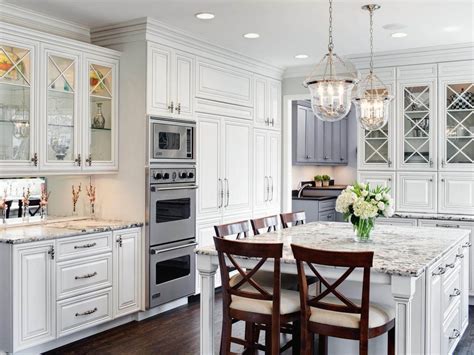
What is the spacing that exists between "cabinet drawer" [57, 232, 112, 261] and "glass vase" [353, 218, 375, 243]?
2.04m

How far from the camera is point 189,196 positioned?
198 inches

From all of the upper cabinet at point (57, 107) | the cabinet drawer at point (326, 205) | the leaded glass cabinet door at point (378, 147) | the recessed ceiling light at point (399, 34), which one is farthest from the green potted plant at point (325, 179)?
the upper cabinet at point (57, 107)

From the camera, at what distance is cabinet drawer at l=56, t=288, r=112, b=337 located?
3.88 metres

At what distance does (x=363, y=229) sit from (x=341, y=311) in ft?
2.91

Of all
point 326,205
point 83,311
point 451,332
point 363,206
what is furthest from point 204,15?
point 326,205

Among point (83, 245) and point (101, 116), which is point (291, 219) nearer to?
point (83, 245)

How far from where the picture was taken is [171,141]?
4.81m

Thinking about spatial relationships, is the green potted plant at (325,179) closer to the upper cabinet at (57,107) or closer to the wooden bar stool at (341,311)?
the upper cabinet at (57,107)

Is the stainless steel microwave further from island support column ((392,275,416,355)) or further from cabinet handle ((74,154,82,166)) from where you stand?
island support column ((392,275,416,355))

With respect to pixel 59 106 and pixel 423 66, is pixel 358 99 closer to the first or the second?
pixel 423 66

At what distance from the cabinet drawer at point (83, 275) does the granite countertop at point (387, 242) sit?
124 centimetres

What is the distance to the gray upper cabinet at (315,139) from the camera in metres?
7.67

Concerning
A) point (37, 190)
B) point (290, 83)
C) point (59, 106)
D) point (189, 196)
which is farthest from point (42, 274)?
point (290, 83)

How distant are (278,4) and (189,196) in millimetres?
2002
